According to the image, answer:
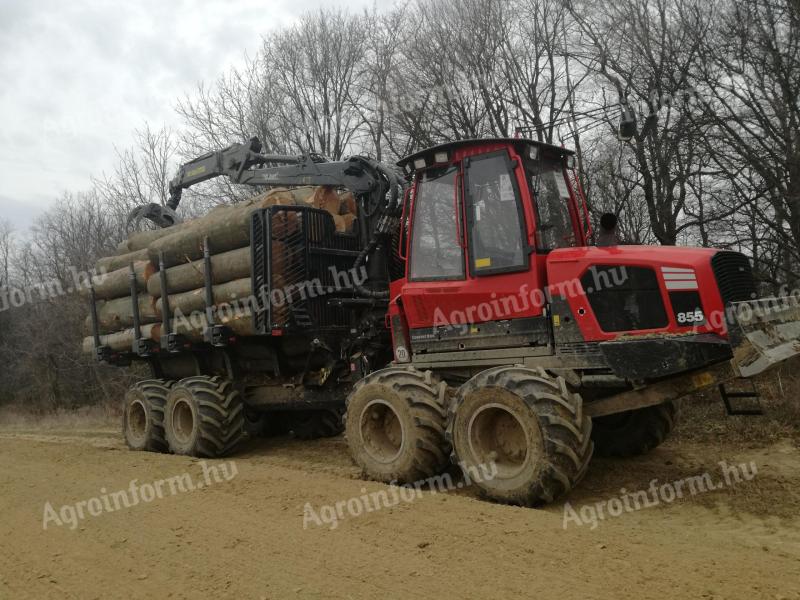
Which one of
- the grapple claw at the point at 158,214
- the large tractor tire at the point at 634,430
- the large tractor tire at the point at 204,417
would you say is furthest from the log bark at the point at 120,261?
the large tractor tire at the point at 634,430

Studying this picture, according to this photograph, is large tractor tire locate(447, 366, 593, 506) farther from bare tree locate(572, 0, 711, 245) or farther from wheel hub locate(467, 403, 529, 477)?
bare tree locate(572, 0, 711, 245)

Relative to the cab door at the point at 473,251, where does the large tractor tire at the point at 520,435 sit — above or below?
below

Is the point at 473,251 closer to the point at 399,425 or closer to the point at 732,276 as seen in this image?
the point at 399,425

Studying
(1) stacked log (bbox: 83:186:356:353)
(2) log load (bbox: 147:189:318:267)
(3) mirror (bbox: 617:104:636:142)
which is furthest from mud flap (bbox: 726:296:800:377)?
(2) log load (bbox: 147:189:318:267)

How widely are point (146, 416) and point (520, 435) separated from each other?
674 cm

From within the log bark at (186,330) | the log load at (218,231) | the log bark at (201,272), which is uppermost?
the log load at (218,231)

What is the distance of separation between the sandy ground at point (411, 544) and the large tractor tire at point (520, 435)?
275 mm

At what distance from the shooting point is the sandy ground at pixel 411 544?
415 cm

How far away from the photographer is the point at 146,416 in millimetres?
10617

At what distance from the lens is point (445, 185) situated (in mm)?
7102

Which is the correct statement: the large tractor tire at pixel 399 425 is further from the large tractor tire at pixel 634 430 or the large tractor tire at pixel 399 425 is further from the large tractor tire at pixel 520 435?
the large tractor tire at pixel 634 430

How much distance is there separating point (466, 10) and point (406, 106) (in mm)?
2670

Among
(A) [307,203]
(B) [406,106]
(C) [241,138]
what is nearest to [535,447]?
(A) [307,203]

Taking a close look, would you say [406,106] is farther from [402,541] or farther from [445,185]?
[402,541]
